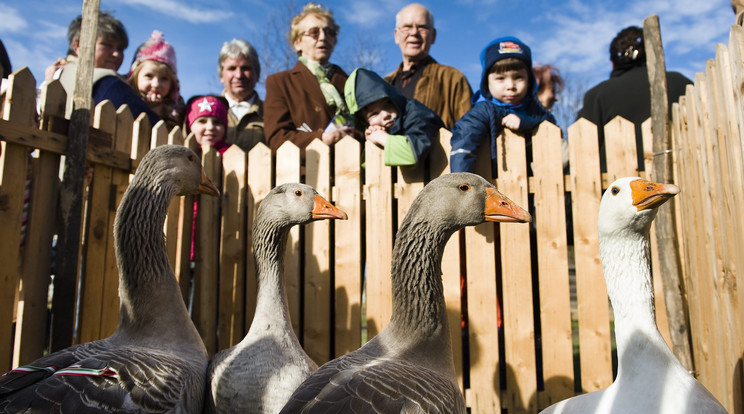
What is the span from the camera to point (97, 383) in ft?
7.14

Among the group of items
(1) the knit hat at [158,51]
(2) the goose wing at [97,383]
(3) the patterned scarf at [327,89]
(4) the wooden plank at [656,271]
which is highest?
(1) the knit hat at [158,51]

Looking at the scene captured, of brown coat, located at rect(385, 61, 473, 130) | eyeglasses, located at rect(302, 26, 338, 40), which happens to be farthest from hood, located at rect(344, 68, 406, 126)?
eyeglasses, located at rect(302, 26, 338, 40)

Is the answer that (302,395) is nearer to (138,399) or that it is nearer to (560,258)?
(138,399)

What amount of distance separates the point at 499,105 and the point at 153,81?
3.48 metres

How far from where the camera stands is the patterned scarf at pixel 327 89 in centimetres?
502

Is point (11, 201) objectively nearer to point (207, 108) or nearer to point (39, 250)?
point (39, 250)

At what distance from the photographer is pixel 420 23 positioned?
4973 mm

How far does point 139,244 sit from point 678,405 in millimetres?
2845

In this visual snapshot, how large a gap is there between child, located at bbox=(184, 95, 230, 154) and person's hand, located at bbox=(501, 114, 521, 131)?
110 inches

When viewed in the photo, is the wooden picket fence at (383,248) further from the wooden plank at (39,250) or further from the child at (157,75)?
the child at (157,75)

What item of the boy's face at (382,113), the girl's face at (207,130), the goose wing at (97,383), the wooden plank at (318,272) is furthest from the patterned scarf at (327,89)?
the goose wing at (97,383)

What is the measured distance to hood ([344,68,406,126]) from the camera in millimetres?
4234

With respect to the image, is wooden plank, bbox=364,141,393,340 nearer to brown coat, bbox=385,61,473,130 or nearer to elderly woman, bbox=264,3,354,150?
elderly woman, bbox=264,3,354,150

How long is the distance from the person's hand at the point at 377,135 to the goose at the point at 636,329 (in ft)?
6.26
